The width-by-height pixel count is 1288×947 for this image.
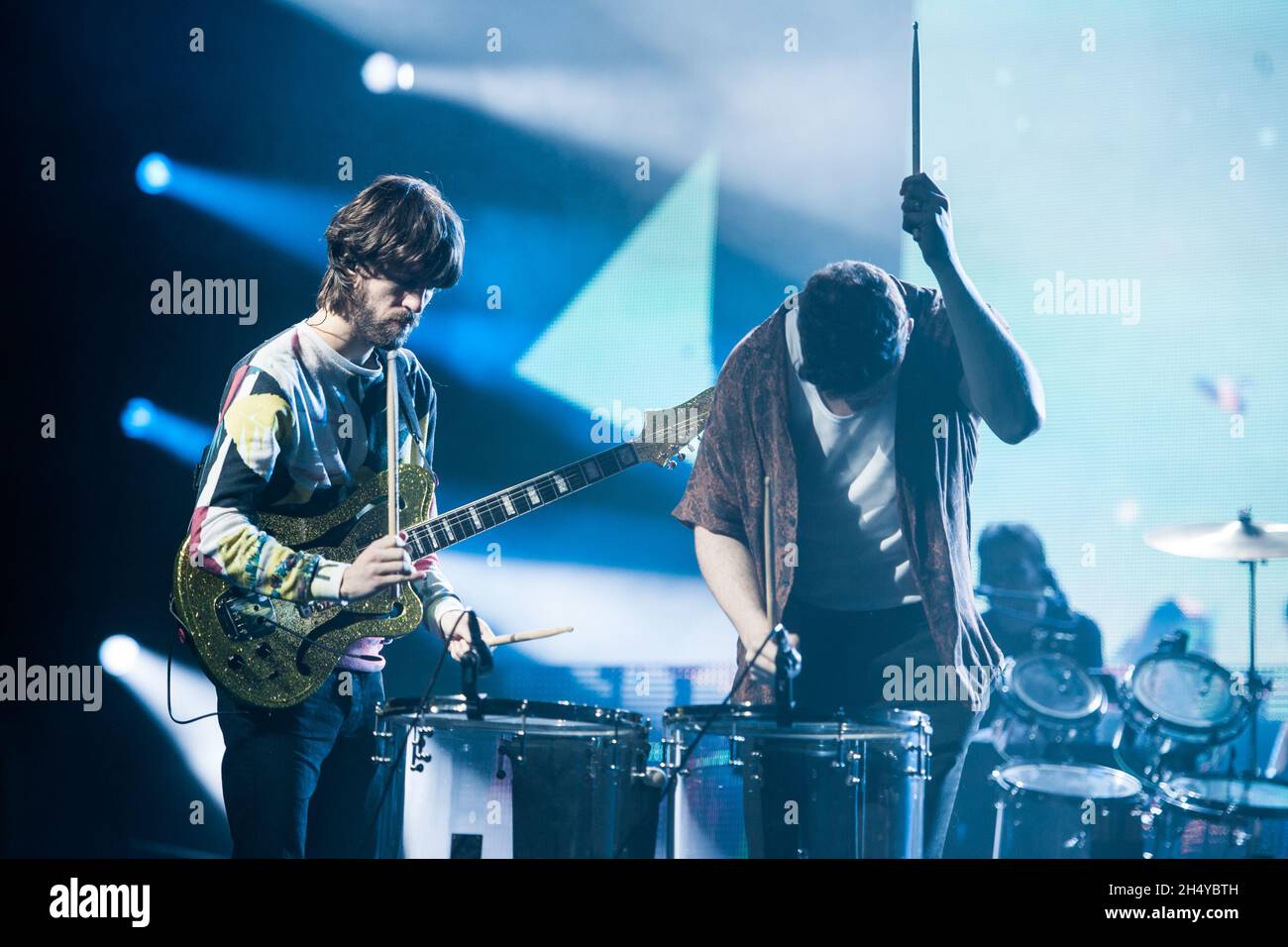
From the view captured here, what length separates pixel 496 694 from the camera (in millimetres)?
3768

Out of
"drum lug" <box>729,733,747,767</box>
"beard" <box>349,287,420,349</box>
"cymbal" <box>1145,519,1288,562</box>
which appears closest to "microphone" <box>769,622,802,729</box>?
"drum lug" <box>729,733,747,767</box>

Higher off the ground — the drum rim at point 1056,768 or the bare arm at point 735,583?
the bare arm at point 735,583

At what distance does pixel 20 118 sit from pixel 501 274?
4.88ft

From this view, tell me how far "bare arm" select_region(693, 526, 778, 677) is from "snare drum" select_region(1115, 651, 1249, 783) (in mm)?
1062

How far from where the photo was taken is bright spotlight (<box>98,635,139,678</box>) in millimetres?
3840

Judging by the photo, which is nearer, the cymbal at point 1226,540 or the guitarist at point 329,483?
the guitarist at point 329,483

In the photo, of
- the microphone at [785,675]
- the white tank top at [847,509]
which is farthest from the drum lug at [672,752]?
the white tank top at [847,509]

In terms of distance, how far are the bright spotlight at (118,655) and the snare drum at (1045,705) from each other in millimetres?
2412

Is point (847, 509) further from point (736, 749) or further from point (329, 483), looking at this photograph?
point (329, 483)

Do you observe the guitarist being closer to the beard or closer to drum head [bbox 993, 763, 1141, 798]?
the beard

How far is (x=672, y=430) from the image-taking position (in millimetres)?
3801

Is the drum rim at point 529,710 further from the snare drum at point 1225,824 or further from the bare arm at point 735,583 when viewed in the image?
the snare drum at point 1225,824

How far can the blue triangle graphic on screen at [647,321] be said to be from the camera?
3832 millimetres
